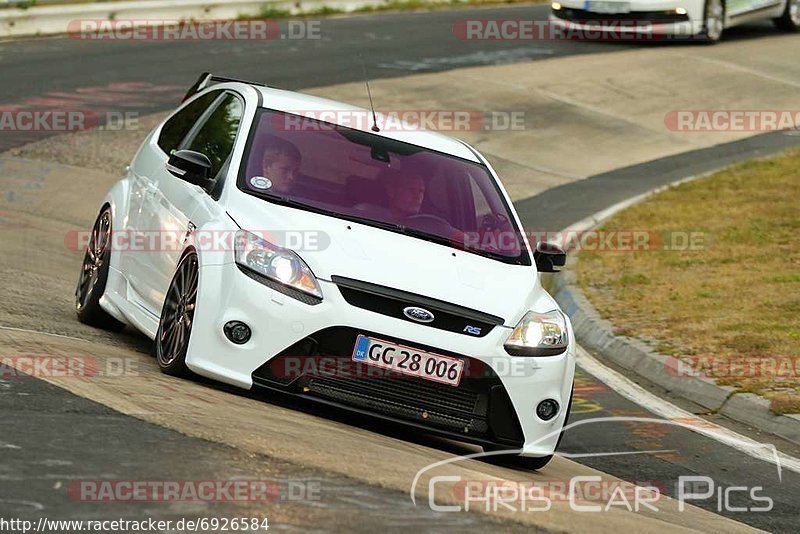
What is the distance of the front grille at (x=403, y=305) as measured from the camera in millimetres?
7039

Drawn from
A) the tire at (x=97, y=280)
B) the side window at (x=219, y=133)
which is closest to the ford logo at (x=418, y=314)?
the side window at (x=219, y=133)

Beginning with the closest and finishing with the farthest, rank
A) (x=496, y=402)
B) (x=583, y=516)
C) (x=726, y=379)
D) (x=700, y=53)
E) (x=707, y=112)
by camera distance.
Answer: (x=583, y=516) → (x=496, y=402) → (x=726, y=379) → (x=707, y=112) → (x=700, y=53)

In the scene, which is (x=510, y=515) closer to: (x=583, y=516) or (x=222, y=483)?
(x=583, y=516)

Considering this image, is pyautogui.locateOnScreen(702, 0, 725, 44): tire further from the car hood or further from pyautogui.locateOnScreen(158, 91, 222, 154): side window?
the car hood

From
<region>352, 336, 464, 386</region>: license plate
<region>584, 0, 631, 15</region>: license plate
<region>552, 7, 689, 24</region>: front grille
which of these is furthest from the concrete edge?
<region>552, 7, 689, 24</region>: front grille

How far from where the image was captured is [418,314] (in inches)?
278

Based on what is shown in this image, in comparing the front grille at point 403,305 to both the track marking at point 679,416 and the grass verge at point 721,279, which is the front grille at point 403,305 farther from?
Answer: the grass verge at point 721,279

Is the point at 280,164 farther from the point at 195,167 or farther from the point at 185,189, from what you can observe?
the point at 185,189

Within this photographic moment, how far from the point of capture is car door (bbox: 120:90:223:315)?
830cm

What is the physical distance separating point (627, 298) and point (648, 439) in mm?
3636

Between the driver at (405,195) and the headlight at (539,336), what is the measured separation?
988 mm

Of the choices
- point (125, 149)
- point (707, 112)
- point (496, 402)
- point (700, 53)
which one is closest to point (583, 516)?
point (496, 402)

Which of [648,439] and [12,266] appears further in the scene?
[12,266]

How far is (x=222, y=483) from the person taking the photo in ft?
18.0
